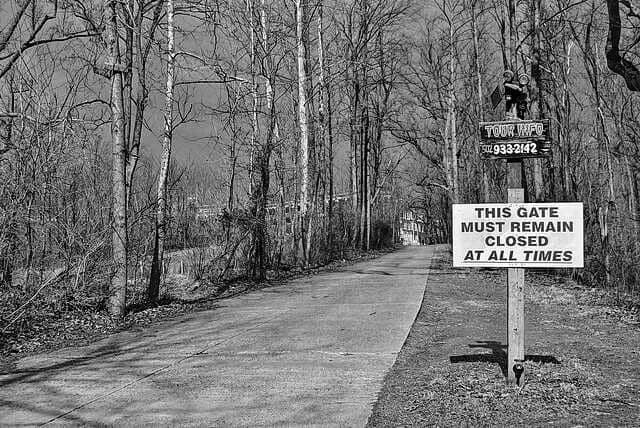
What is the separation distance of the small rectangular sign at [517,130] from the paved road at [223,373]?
297 cm

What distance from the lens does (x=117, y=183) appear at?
12758 millimetres

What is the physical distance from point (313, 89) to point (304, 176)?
4.57 metres

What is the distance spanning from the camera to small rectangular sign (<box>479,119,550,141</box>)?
7.11m

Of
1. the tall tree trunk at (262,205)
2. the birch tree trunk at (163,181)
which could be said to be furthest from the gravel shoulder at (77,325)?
the tall tree trunk at (262,205)

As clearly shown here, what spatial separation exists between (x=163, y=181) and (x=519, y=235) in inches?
435

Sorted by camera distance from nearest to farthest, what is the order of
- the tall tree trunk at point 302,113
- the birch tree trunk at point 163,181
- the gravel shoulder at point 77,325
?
1. the gravel shoulder at point 77,325
2. the birch tree trunk at point 163,181
3. the tall tree trunk at point 302,113

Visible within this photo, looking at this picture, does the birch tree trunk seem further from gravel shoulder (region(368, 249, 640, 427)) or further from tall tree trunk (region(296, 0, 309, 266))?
tall tree trunk (region(296, 0, 309, 266))

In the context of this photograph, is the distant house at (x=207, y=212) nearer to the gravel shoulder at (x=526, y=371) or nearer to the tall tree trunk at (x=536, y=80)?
the gravel shoulder at (x=526, y=371)

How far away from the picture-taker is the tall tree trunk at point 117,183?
12.7 metres

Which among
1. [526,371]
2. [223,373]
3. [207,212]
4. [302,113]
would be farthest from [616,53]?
[302,113]

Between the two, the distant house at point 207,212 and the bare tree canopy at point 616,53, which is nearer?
the bare tree canopy at point 616,53

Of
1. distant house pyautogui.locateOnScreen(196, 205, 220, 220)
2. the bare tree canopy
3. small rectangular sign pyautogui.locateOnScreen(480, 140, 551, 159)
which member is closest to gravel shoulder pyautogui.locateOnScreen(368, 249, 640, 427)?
small rectangular sign pyautogui.locateOnScreen(480, 140, 551, 159)

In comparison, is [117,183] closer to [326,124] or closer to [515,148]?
[515,148]

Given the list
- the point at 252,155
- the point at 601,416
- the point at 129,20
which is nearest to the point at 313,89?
the point at 252,155
